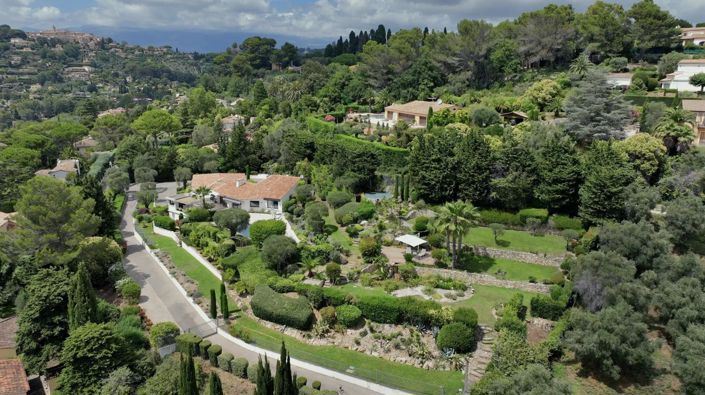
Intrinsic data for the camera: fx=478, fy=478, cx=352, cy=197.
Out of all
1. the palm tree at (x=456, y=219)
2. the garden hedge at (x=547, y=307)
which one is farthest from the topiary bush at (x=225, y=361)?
the garden hedge at (x=547, y=307)

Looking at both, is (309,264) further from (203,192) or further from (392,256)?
(203,192)

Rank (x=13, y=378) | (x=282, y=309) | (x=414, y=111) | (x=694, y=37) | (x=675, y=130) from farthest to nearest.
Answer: (x=694, y=37) < (x=414, y=111) < (x=675, y=130) < (x=282, y=309) < (x=13, y=378)

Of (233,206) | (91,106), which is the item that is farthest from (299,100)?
(91,106)

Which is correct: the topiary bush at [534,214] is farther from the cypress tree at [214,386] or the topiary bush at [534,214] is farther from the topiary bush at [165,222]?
the topiary bush at [165,222]

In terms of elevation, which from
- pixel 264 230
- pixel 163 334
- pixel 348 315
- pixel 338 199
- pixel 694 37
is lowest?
pixel 163 334

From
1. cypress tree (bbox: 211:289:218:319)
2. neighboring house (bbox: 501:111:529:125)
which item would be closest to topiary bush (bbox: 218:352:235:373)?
cypress tree (bbox: 211:289:218:319)

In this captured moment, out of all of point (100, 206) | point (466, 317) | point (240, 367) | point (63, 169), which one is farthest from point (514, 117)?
point (63, 169)

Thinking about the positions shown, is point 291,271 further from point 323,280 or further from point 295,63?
point 295,63
